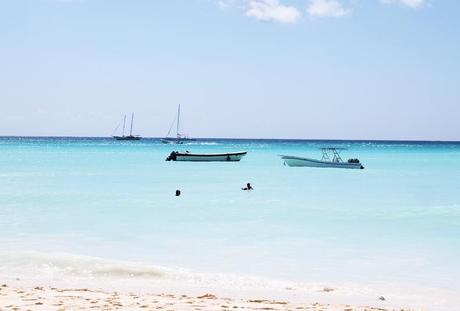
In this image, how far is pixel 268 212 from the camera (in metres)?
27.5

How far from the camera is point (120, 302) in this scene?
1023 cm

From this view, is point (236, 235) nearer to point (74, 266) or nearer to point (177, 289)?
point (74, 266)

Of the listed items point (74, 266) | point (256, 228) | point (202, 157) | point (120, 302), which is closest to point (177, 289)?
point (120, 302)

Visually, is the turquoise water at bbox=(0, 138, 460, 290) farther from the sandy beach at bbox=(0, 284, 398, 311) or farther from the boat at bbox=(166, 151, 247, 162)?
the boat at bbox=(166, 151, 247, 162)

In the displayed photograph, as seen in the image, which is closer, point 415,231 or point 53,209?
point 415,231

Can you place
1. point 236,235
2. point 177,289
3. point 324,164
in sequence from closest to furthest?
point 177,289 → point 236,235 → point 324,164

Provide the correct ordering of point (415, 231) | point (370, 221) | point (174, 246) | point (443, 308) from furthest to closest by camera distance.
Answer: point (370, 221)
point (415, 231)
point (174, 246)
point (443, 308)

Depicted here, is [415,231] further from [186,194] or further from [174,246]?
[186,194]

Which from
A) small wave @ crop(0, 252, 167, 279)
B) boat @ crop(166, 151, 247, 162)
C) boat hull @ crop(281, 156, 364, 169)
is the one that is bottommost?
small wave @ crop(0, 252, 167, 279)

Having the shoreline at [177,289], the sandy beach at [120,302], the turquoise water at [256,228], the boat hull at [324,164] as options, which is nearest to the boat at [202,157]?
the boat hull at [324,164]

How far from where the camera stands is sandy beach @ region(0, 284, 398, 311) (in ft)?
32.0

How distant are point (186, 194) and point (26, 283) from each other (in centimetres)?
2471

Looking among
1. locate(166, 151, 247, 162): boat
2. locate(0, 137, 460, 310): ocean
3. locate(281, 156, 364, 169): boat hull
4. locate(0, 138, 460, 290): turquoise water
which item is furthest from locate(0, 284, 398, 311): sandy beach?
locate(166, 151, 247, 162): boat

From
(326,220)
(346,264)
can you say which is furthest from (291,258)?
(326,220)
